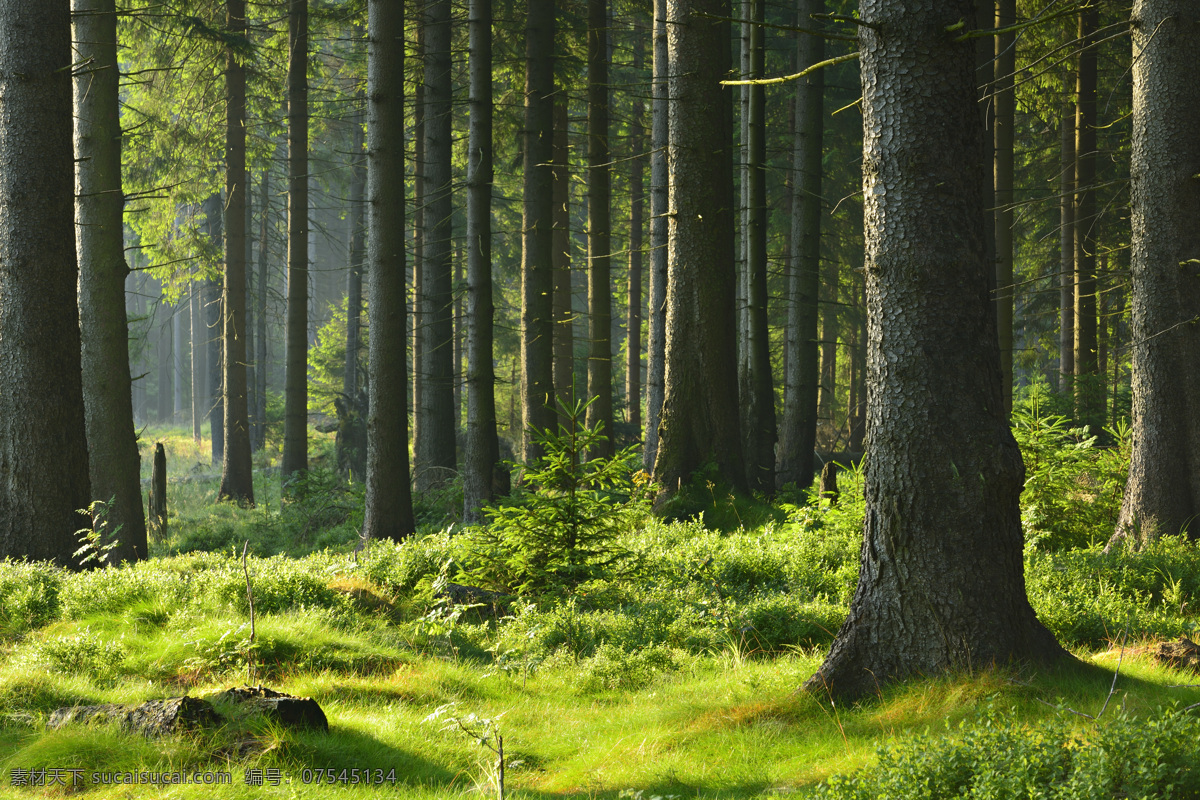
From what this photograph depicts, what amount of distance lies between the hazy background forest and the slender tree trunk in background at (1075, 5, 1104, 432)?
90 millimetres

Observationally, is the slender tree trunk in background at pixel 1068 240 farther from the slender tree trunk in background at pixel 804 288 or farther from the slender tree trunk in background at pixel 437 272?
the slender tree trunk in background at pixel 437 272

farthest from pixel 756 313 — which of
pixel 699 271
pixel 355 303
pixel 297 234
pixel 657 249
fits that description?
pixel 355 303

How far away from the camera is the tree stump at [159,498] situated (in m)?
13.7

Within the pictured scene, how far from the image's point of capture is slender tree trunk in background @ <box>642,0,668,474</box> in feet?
40.0

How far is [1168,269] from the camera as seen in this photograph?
8016 mm

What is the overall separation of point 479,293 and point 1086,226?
40.1 feet

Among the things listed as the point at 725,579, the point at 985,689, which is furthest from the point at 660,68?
the point at 985,689

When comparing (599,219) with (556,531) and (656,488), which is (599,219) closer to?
(656,488)

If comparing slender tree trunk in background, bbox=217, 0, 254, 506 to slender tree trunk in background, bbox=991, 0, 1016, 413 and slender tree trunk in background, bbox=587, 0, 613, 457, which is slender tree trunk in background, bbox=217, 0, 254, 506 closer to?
slender tree trunk in background, bbox=587, 0, 613, 457

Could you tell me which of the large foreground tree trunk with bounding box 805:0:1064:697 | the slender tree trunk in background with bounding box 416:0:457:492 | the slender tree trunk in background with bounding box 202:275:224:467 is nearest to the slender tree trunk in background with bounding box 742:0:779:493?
Result: the slender tree trunk in background with bounding box 416:0:457:492

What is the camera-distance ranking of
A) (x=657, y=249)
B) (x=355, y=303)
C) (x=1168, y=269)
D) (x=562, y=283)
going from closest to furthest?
(x=1168, y=269) → (x=657, y=249) → (x=562, y=283) → (x=355, y=303)

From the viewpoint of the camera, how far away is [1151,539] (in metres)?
7.91

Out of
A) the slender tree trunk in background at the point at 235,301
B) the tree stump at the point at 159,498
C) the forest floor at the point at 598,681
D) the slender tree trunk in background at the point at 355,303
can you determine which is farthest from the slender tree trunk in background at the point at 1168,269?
the slender tree trunk in background at the point at 355,303

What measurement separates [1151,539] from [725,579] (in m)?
4.16
